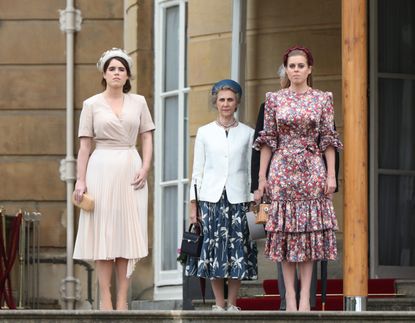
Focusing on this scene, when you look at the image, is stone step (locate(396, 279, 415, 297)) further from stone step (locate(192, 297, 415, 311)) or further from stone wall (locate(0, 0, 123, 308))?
stone wall (locate(0, 0, 123, 308))

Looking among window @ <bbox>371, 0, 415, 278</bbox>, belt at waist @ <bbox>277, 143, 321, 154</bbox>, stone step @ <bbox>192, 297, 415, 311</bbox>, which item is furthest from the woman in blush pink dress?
window @ <bbox>371, 0, 415, 278</bbox>

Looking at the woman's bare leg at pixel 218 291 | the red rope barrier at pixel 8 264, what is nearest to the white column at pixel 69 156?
the red rope barrier at pixel 8 264

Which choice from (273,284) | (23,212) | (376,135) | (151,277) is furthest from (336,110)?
(23,212)

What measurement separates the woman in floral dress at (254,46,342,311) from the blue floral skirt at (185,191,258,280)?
40 centimetres

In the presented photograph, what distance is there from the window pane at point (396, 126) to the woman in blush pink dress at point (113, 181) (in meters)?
3.59

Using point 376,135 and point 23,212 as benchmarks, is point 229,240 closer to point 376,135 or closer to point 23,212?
point 376,135

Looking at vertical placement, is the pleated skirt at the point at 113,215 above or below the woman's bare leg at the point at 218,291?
above

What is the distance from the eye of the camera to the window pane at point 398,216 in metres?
15.0

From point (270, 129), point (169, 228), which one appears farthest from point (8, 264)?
point (270, 129)

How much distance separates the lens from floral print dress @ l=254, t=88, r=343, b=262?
37.5 feet

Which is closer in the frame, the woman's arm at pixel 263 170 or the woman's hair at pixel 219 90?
the woman's arm at pixel 263 170

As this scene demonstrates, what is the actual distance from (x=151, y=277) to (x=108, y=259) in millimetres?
5261

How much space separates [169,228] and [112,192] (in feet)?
16.6

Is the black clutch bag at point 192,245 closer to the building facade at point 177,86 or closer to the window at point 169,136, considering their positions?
the building facade at point 177,86
